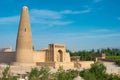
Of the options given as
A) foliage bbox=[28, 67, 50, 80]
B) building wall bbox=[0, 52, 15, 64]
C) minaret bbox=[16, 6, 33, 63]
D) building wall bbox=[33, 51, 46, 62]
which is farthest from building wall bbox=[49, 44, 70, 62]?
foliage bbox=[28, 67, 50, 80]

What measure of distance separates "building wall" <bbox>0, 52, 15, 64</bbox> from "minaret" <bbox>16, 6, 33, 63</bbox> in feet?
6.41

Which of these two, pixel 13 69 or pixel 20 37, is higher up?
pixel 20 37

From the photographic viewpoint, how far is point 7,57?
29.4 meters

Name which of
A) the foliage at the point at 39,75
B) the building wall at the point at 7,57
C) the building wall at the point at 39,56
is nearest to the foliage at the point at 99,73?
the foliage at the point at 39,75

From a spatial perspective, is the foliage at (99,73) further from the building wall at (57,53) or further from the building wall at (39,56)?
the building wall at (39,56)

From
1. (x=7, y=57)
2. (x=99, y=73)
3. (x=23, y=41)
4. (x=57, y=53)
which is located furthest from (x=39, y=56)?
(x=99, y=73)

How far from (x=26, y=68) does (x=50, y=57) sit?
14.5 ft

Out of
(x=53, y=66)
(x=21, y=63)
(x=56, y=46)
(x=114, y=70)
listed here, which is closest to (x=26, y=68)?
(x=21, y=63)

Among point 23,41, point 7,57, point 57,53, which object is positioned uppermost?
point 23,41

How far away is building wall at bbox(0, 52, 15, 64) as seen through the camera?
1126 inches

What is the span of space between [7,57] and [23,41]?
4.07 metres

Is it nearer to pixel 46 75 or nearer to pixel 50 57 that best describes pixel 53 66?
pixel 50 57

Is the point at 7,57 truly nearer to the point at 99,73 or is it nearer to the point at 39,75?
the point at 39,75

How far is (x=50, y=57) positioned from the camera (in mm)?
29438
